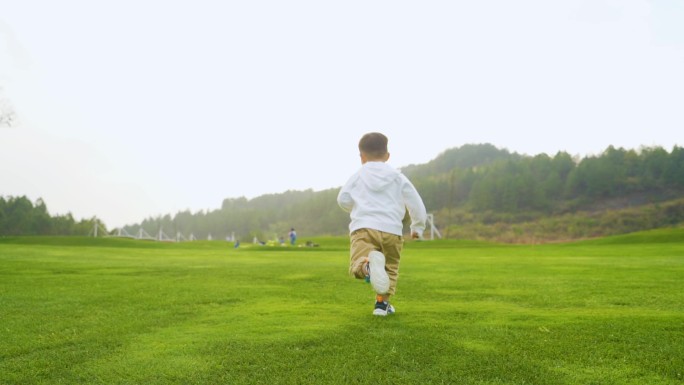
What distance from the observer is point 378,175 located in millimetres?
5480

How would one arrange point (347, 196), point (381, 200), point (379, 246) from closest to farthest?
1. point (379, 246)
2. point (381, 200)
3. point (347, 196)

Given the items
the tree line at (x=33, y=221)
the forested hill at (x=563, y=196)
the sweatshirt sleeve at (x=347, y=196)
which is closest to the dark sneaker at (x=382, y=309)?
the sweatshirt sleeve at (x=347, y=196)

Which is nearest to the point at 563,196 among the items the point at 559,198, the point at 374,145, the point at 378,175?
the point at 559,198

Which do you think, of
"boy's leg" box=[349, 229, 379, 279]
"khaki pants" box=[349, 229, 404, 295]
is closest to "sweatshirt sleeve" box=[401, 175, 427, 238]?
"khaki pants" box=[349, 229, 404, 295]

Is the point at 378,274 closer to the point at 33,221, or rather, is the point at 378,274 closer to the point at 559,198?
the point at 559,198

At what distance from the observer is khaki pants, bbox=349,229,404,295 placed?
5133 millimetres

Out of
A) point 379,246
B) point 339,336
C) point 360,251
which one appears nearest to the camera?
point 339,336

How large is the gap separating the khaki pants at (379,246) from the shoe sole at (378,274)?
28 cm

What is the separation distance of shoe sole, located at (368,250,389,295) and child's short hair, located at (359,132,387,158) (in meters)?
1.38

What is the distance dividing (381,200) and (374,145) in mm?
708

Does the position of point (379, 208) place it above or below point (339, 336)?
above

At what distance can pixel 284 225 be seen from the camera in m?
143

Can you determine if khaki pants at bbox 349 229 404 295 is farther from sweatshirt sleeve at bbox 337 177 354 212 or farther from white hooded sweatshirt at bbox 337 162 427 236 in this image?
sweatshirt sleeve at bbox 337 177 354 212

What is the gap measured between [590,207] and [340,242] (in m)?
60.0
